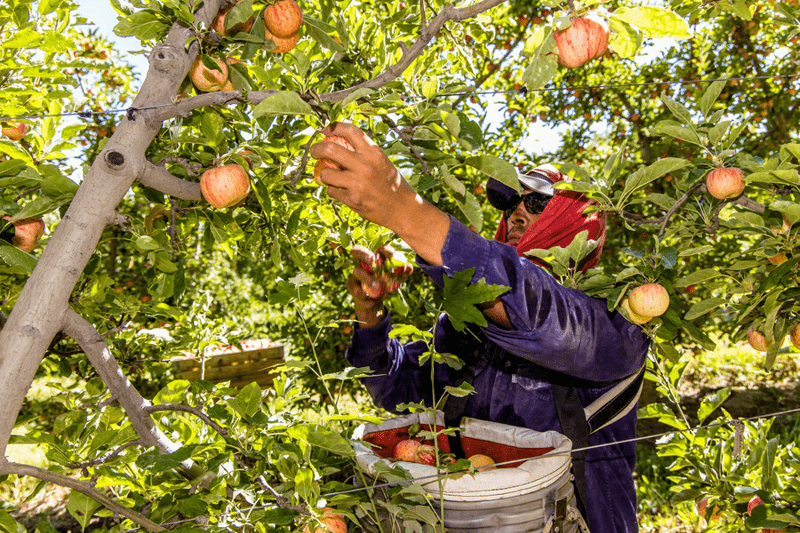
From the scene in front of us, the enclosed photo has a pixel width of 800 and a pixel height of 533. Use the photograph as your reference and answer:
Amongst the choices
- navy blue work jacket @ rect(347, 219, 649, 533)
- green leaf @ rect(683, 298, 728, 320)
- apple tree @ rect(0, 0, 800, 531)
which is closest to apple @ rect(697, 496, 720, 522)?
apple tree @ rect(0, 0, 800, 531)

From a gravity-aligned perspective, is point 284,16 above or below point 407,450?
above

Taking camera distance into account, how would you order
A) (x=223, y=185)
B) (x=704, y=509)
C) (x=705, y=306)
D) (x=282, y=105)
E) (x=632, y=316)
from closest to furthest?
(x=282, y=105) < (x=223, y=185) < (x=632, y=316) < (x=705, y=306) < (x=704, y=509)

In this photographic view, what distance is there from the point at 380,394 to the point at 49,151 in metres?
1.26

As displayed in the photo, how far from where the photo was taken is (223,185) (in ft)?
3.89

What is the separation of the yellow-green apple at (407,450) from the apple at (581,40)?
1.07 metres

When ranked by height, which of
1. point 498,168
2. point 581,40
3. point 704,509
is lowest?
point 704,509

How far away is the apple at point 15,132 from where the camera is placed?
148 centimetres

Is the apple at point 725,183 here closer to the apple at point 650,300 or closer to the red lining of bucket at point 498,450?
the apple at point 650,300

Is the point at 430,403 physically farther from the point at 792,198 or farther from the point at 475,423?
the point at 792,198

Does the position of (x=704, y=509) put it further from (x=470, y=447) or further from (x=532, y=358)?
(x=532, y=358)

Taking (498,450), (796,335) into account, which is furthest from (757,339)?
(498,450)

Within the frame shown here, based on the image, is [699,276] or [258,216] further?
[258,216]

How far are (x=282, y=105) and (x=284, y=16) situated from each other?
0.36 metres

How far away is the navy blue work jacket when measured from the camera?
43.1 inches
